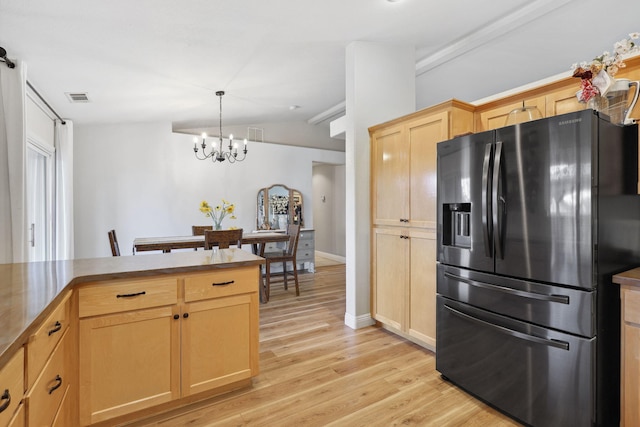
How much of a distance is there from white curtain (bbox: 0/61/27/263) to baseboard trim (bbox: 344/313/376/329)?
107 inches

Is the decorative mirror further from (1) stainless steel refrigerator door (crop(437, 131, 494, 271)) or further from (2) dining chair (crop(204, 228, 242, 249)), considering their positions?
(1) stainless steel refrigerator door (crop(437, 131, 494, 271))

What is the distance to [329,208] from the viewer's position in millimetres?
8086

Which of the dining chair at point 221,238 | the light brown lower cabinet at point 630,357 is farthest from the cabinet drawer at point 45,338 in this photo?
the light brown lower cabinet at point 630,357

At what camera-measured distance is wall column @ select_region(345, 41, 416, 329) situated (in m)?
3.30

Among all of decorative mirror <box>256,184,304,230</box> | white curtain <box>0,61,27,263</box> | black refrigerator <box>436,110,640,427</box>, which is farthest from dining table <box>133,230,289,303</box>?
black refrigerator <box>436,110,640,427</box>

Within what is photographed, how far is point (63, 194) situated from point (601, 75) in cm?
556

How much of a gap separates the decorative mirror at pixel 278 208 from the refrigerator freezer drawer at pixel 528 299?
4409mm

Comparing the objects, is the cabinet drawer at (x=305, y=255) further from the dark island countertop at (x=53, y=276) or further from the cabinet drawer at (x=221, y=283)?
the cabinet drawer at (x=221, y=283)

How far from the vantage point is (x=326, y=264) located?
709cm

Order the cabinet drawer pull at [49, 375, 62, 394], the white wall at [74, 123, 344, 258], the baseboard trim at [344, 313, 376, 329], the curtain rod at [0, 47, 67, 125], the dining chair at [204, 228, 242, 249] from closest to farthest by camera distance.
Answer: the cabinet drawer pull at [49, 375, 62, 394] < the curtain rod at [0, 47, 67, 125] < the baseboard trim at [344, 313, 376, 329] < the dining chair at [204, 228, 242, 249] < the white wall at [74, 123, 344, 258]

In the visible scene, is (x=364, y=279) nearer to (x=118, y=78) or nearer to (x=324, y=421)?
(x=324, y=421)

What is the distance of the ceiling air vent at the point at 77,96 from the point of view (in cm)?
351

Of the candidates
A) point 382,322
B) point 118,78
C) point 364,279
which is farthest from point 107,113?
point 382,322

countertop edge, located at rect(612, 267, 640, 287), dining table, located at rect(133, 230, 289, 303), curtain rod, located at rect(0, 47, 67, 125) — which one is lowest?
dining table, located at rect(133, 230, 289, 303)
